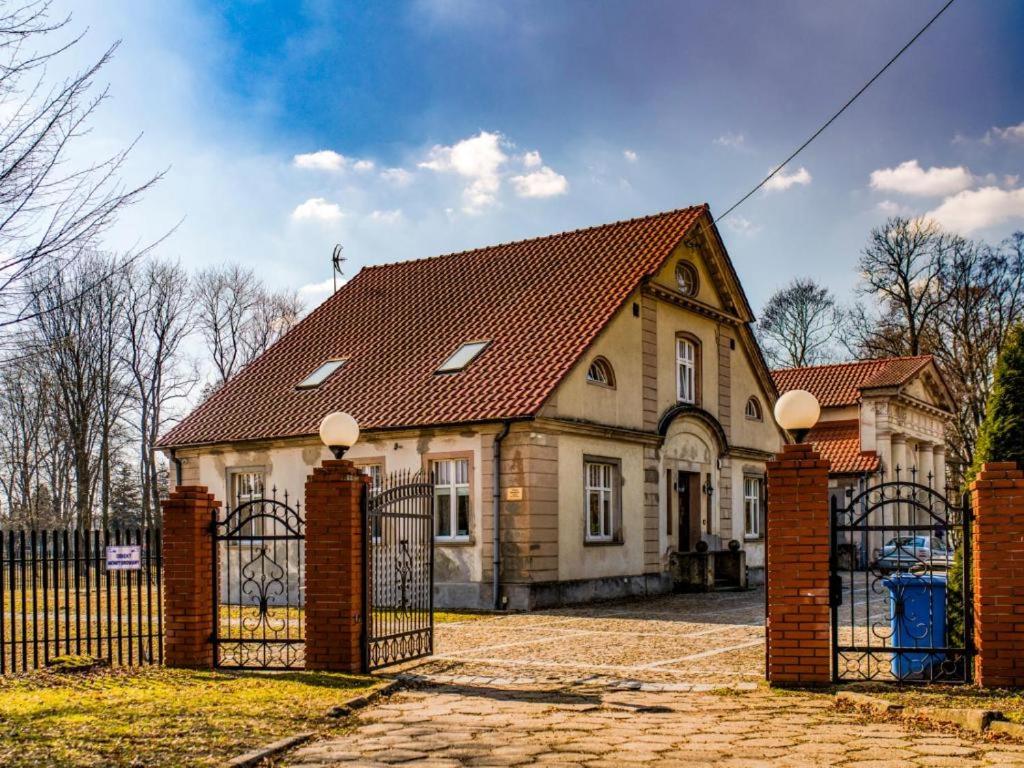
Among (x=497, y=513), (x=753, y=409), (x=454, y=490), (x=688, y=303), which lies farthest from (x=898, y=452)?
(x=497, y=513)

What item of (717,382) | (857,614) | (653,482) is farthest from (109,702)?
(717,382)

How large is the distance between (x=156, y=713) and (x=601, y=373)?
1448 centimetres

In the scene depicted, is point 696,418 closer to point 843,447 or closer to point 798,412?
point 798,412

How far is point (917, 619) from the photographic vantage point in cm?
1045

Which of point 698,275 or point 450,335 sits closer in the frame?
point 450,335

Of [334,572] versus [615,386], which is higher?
[615,386]

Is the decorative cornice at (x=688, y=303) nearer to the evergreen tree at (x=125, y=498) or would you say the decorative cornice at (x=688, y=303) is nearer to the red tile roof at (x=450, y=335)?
the red tile roof at (x=450, y=335)

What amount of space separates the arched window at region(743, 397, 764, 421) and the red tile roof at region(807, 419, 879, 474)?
1306 cm

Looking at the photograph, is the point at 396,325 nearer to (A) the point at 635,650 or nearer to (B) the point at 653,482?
(B) the point at 653,482

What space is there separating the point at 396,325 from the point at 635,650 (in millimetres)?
13994

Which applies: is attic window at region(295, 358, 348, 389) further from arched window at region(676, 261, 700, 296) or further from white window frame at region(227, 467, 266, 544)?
arched window at region(676, 261, 700, 296)

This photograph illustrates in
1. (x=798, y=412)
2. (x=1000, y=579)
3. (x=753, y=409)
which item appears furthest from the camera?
(x=753, y=409)

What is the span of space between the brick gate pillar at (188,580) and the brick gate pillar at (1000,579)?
778 cm

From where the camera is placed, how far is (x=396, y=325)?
25688 mm
